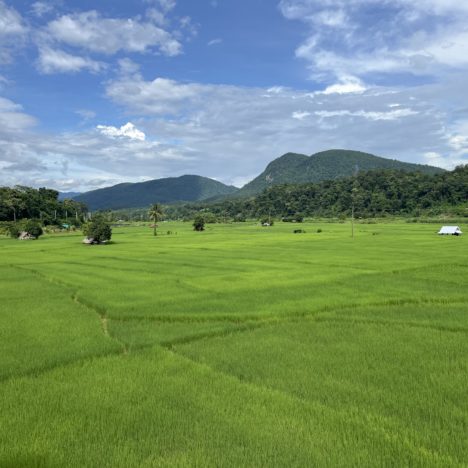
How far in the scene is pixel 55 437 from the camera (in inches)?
302

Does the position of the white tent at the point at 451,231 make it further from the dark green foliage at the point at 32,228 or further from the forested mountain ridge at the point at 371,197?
the dark green foliage at the point at 32,228

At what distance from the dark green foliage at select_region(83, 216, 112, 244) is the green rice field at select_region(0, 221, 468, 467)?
43220 millimetres

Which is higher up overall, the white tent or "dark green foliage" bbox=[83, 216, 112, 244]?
"dark green foliage" bbox=[83, 216, 112, 244]

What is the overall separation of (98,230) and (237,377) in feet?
191

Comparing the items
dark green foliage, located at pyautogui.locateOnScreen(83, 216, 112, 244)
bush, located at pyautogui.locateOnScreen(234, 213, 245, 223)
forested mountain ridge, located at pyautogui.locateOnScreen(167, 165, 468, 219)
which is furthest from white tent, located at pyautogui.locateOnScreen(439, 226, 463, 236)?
bush, located at pyautogui.locateOnScreen(234, 213, 245, 223)

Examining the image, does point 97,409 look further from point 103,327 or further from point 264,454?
point 103,327

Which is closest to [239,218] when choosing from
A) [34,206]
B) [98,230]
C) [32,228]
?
[34,206]

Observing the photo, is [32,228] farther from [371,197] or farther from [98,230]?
[371,197]

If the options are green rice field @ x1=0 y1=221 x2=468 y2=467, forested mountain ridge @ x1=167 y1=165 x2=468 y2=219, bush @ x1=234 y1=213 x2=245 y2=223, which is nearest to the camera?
green rice field @ x1=0 y1=221 x2=468 y2=467

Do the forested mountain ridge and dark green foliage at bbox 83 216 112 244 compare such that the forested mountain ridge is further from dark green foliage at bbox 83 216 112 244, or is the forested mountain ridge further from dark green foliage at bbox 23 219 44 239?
dark green foliage at bbox 23 219 44 239

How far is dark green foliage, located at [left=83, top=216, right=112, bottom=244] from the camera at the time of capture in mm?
65000

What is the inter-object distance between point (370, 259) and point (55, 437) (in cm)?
3185

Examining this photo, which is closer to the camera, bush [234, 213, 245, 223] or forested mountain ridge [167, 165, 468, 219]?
forested mountain ridge [167, 165, 468, 219]

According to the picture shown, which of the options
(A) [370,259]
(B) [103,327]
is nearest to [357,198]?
(A) [370,259]
